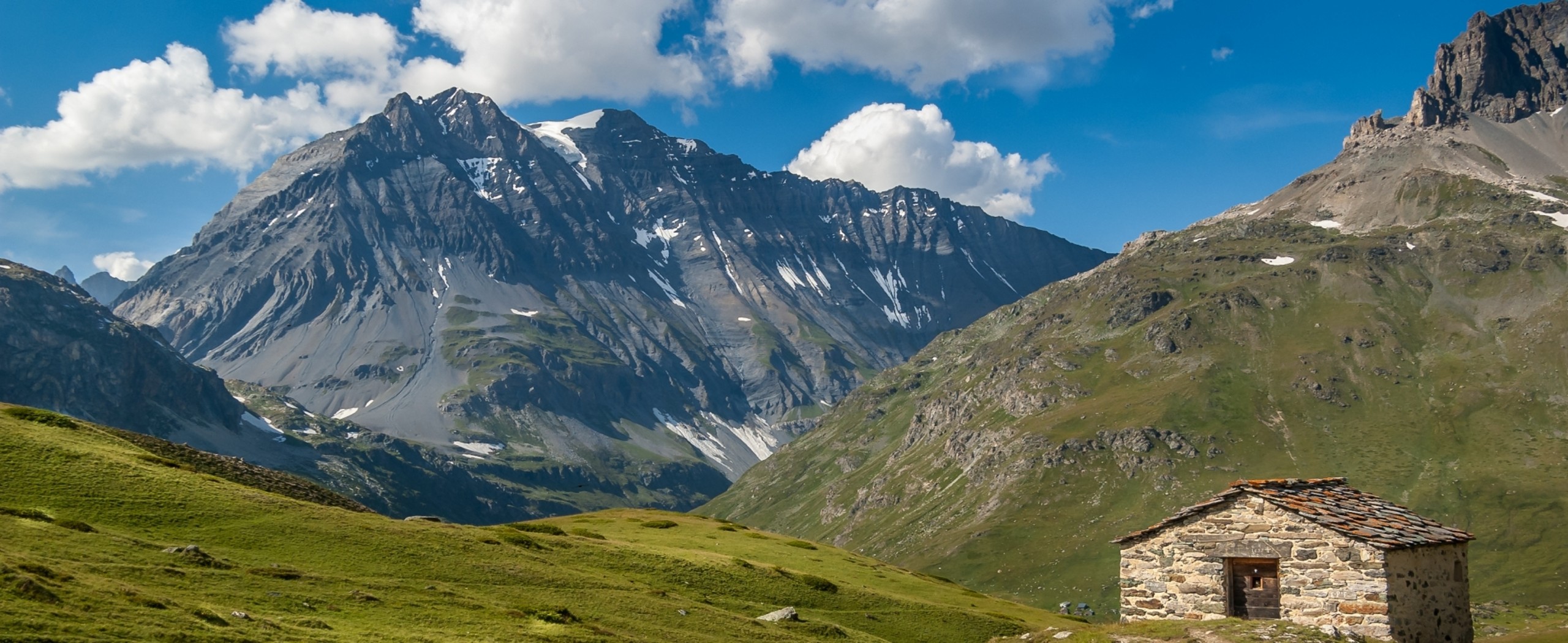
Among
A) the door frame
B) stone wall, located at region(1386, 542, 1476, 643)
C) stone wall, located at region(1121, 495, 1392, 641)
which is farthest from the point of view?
the door frame

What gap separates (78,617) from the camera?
31.0 metres

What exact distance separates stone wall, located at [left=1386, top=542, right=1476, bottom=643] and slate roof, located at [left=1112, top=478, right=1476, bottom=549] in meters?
0.43

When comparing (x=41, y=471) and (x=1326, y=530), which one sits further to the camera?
(x=41, y=471)

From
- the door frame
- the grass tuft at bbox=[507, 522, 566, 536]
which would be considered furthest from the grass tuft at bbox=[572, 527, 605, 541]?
the door frame

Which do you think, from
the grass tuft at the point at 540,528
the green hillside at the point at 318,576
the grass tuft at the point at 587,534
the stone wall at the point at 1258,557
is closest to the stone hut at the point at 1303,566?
the stone wall at the point at 1258,557

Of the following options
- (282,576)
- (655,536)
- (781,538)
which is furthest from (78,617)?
(781,538)

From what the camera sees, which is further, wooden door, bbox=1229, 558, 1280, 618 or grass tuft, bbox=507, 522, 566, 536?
grass tuft, bbox=507, 522, 566, 536

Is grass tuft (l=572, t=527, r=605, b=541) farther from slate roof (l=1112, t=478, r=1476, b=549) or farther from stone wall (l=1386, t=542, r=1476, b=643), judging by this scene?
stone wall (l=1386, t=542, r=1476, b=643)

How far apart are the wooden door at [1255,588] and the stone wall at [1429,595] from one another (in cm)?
329

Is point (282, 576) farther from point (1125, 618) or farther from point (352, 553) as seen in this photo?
point (1125, 618)

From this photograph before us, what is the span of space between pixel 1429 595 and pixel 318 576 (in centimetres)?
4109

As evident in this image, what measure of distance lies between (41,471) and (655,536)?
4607 cm

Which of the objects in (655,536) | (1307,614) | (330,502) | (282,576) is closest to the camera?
(1307,614)

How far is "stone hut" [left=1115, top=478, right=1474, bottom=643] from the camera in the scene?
33094 millimetres
